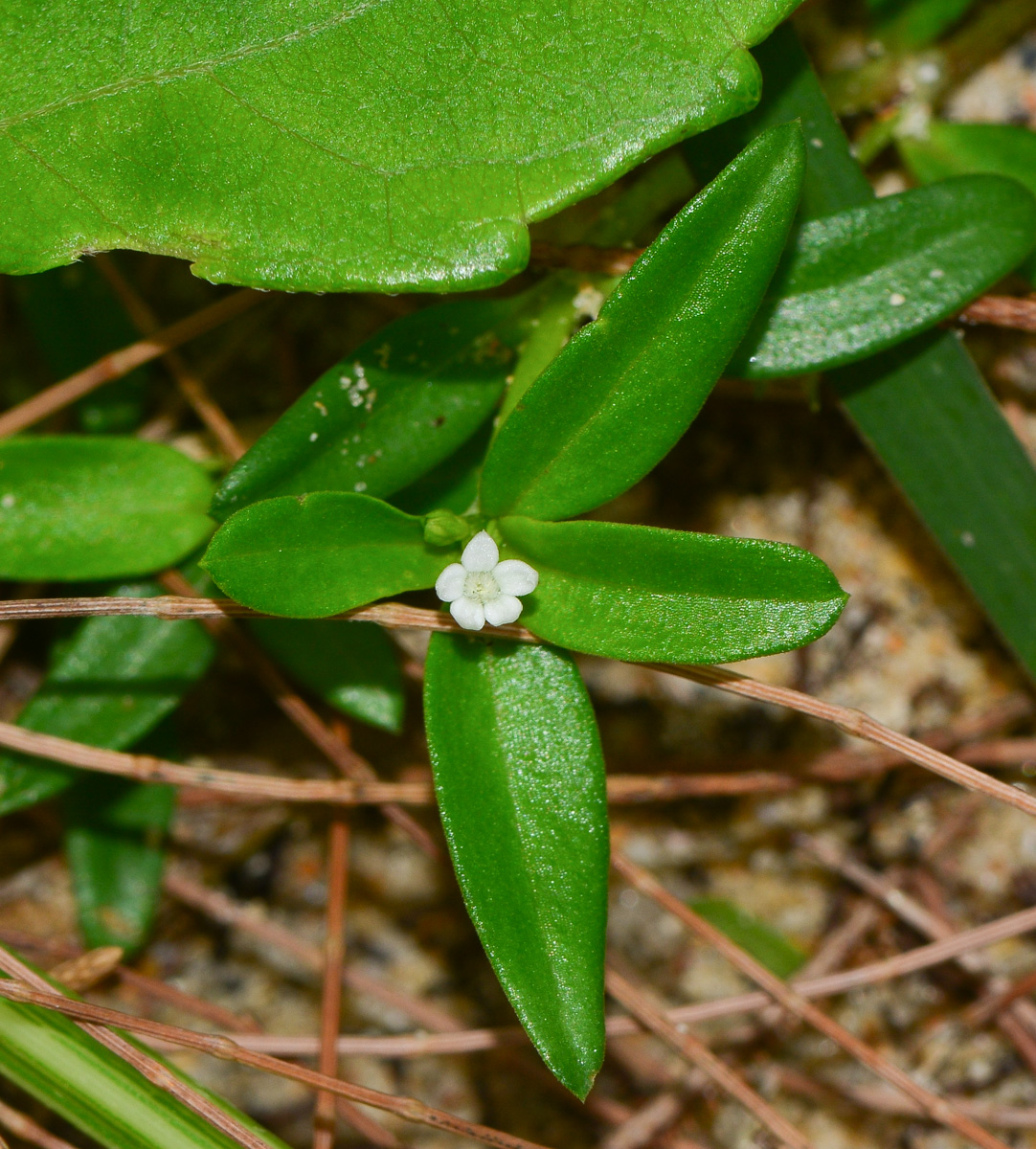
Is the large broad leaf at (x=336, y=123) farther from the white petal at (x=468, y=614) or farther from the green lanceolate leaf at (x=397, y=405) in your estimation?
the white petal at (x=468, y=614)

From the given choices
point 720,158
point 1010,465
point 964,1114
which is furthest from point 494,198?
point 964,1114

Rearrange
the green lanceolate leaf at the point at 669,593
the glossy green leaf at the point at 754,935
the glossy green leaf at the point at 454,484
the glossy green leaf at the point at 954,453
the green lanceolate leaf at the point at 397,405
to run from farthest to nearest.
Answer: the glossy green leaf at the point at 754,935 → the glossy green leaf at the point at 954,453 → the glossy green leaf at the point at 454,484 → the green lanceolate leaf at the point at 397,405 → the green lanceolate leaf at the point at 669,593

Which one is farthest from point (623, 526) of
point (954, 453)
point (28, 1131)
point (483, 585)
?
point (28, 1131)

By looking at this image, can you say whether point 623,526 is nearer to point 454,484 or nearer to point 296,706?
point 454,484

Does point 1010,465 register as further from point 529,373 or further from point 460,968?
point 460,968

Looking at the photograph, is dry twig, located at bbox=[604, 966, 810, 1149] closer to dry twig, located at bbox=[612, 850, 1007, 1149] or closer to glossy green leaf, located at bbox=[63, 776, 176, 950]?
dry twig, located at bbox=[612, 850, 1007, 1149]

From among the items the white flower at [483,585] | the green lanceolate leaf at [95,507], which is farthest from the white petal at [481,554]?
the green lanceolate leaf at [95,507]

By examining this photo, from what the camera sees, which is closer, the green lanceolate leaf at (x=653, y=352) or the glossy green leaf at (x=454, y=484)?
the green lanceolate leaf at (x=653, y=352)
